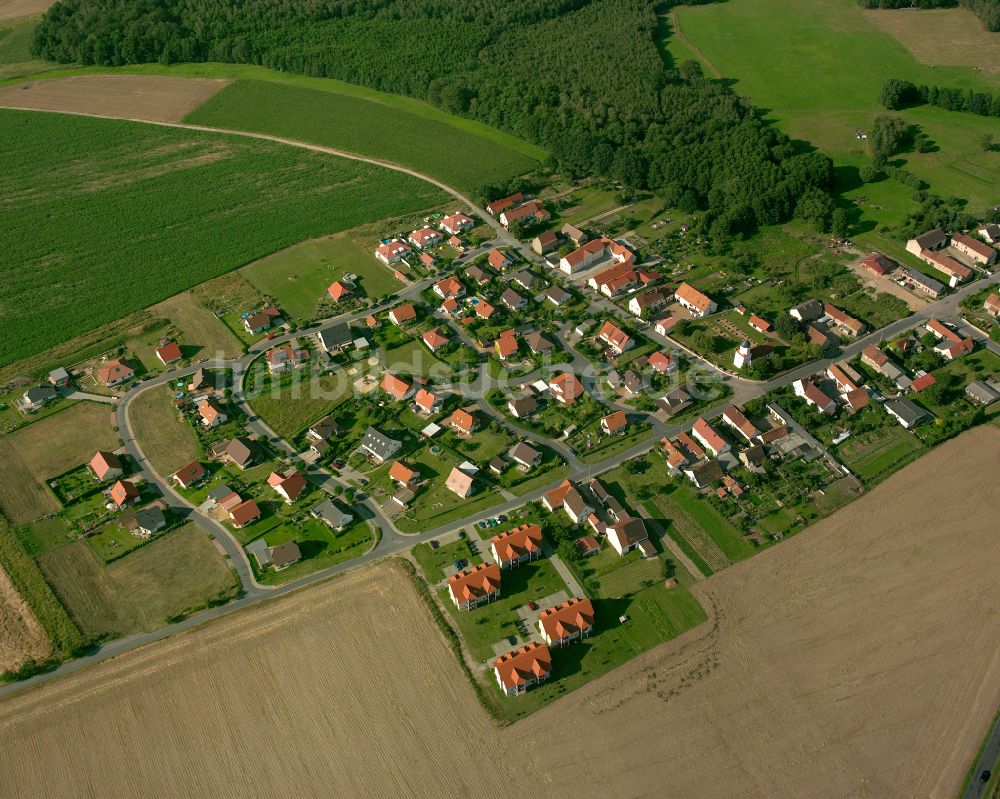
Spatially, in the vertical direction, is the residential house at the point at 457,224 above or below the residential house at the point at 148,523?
above

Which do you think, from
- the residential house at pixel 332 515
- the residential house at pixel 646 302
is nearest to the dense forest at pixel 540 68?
the residential house at pixel 646 302

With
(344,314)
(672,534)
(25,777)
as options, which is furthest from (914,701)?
(344,314)

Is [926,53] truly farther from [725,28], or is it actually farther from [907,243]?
[907,243]

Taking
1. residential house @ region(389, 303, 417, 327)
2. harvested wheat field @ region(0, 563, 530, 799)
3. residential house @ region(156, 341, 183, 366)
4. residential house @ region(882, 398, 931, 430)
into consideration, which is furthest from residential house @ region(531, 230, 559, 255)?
harvested wheat field @ region(0, 563, 530, 799)

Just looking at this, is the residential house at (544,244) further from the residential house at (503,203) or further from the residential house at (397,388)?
the residential house at (397,388)

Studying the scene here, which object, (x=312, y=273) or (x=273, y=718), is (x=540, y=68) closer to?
(x=312, y=273)

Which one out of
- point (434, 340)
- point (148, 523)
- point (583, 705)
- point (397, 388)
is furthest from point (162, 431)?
point (583, 705)

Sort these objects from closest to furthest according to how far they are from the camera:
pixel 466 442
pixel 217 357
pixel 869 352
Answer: pixel 466 442 → pixel 869 352 → pixel 217 357
